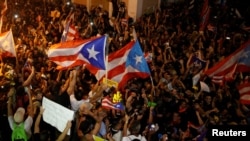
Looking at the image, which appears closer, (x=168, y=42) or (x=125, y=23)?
(x=168, y=42)

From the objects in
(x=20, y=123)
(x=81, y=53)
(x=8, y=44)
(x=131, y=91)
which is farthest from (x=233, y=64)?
(x=20, y=123)

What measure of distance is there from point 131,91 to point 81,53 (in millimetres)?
1508

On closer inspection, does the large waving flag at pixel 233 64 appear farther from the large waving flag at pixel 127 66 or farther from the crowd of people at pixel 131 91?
the large waving flag at pixel 127 66

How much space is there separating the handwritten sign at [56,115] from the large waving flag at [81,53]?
201 centimetres

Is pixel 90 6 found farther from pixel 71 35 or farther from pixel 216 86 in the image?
pixel 216 86

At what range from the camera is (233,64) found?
9750 millimetres

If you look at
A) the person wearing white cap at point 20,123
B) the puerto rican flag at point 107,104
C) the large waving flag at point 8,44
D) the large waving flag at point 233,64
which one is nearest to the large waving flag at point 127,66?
the puerto rican flag at point 107,104

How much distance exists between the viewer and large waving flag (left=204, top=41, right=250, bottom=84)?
9.73 metres

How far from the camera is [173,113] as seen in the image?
854 cm

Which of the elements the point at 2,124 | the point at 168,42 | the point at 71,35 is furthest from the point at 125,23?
the point at 2,124

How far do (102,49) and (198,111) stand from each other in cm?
223

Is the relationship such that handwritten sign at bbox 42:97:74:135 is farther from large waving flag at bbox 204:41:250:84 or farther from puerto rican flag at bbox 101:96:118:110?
large waving flag at bbox 204:41:250:84

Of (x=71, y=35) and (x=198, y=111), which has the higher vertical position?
(x=71, y=35)

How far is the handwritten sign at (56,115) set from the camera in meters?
6.25
